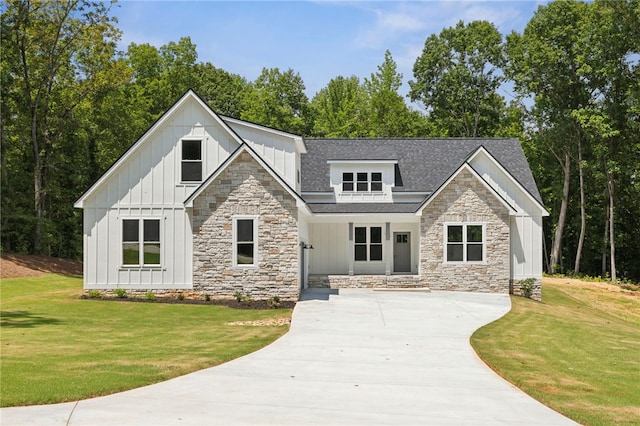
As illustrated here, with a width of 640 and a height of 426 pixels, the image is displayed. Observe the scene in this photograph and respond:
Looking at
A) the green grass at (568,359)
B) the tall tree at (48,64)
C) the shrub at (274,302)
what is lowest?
the green grass at (568,359)

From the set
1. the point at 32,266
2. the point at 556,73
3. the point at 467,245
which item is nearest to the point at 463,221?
the point at 467,245

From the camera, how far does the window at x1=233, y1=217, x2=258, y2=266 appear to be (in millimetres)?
23016

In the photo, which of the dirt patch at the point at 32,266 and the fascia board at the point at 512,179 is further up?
the fascia board at the point at 512,179

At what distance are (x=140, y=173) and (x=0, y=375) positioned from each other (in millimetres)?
14349

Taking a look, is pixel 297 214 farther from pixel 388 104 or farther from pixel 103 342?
pixel 388 104

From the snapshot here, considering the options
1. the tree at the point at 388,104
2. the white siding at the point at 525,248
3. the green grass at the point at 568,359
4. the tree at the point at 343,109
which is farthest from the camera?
the tree at the point at 343,109

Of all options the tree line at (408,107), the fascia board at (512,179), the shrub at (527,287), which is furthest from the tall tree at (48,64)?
the shrub at (527,287)

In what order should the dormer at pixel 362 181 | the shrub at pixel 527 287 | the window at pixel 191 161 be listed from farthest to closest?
the dormer at pixel 362 181 < the shrub at pixel 527 287 < the window at pixel 191 161

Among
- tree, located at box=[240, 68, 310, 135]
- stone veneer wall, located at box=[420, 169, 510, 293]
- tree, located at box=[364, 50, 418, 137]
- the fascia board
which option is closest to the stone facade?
stone veneer wall, located at box=[420, 169, 510, 293]

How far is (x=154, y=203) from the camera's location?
938 inches

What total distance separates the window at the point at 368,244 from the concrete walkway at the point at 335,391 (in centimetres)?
1202

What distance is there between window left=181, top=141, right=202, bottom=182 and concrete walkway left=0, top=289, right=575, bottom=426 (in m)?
8.98

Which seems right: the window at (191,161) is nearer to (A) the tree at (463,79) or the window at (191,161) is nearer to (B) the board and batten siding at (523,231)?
(B) the board and batten siding at (523,231)

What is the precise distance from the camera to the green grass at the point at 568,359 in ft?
32.2
